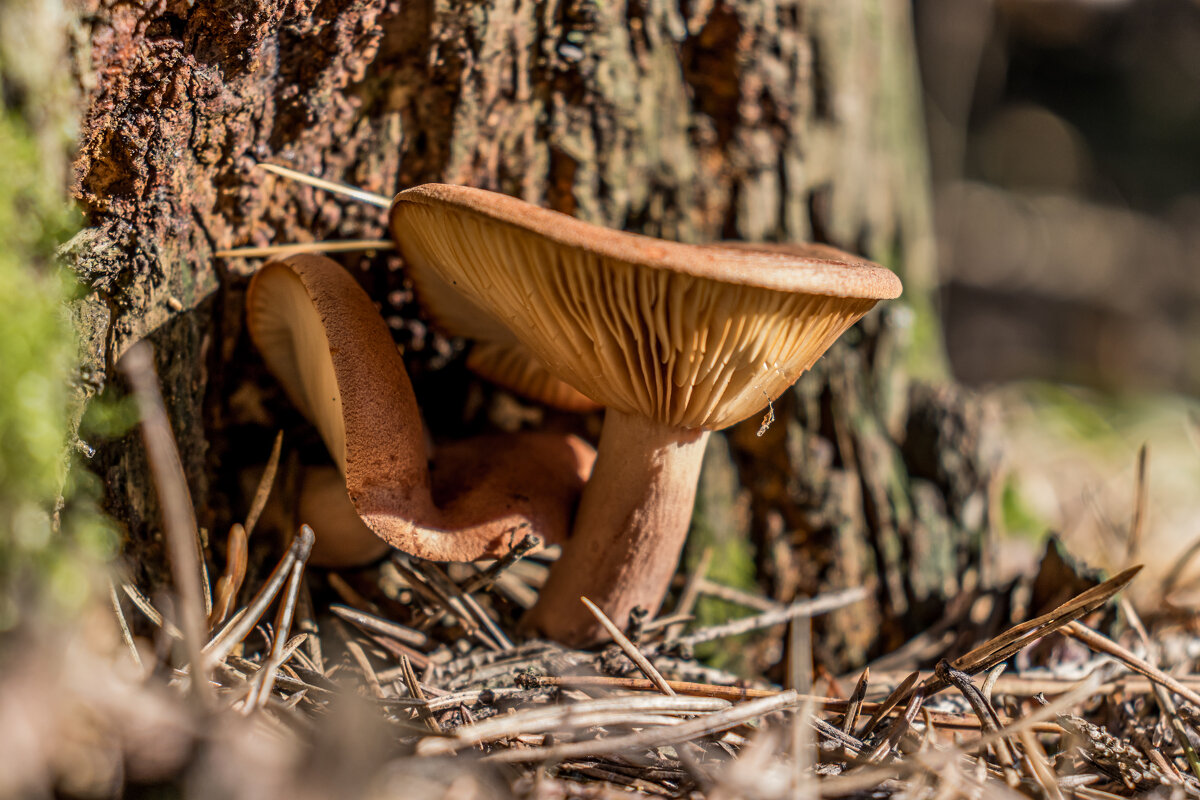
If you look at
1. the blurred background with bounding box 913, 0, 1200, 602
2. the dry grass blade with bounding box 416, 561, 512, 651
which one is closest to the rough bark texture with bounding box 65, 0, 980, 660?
the dry grass blade with bounding box 416, 561, 512, 651

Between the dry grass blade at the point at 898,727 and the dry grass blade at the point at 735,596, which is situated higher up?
the dry grass blade at the point at 898,727

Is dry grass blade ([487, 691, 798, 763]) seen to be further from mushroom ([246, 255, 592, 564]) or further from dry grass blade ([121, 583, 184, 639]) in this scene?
dry grass blade ([121, 583, 184, 639])

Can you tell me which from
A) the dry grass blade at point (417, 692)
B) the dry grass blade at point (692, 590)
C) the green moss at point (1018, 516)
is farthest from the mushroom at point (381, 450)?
the green moss at point (1018, 516)

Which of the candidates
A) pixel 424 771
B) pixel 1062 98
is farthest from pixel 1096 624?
pixel 1062 98

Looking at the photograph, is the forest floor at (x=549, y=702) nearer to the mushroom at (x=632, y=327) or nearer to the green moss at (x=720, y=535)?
the green moss at (x=720, y=535)

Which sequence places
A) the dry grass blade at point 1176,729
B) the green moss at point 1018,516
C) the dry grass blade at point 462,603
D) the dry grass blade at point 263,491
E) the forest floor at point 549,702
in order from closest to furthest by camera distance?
1. the forest floor at point 549,702
2. the dry grass blade at point 1176,729
3. the dry grass blade at point 263,491
4. the dry grass blade at point 462,603
5. the green moss at point 1018,516

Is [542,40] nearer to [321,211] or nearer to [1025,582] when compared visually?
[321,211]

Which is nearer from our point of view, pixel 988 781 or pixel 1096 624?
pixel 988 781

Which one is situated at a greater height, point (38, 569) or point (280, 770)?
point (38, 569)
